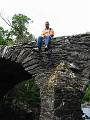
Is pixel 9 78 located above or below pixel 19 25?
below

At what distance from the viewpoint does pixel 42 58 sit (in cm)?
1405

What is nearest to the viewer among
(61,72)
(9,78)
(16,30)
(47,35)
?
(61,72)

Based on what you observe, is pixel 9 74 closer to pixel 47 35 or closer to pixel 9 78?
pixel 9 78

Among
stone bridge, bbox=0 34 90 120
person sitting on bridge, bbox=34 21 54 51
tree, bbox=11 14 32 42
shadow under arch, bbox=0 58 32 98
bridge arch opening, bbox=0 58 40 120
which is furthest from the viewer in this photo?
tree, bbox=11 14 32 42

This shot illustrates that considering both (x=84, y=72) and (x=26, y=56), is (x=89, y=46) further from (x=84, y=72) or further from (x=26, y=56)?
(x=26, y=56)

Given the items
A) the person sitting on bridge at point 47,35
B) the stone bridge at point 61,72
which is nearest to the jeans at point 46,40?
the person sitting on bridge at point 47,35

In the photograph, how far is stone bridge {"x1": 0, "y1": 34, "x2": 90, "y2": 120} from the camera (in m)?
12.8

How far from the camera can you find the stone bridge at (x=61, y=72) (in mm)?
12758

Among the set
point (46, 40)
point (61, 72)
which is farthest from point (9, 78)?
point (61, 72)

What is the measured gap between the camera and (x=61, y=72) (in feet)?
43.1

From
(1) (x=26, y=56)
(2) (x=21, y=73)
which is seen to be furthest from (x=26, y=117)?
(1) (x=26, y=56)

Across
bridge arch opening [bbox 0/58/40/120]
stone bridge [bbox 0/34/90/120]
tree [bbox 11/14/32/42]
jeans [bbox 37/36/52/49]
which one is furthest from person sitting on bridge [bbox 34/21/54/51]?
tree [bbox 11/14/32/42]

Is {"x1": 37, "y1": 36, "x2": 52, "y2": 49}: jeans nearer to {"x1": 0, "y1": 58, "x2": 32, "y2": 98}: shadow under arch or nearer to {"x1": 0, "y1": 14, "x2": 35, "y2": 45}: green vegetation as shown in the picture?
{"x1": 0, "y1": 58, "x2": 32, "y2": 98}: shadow under arch

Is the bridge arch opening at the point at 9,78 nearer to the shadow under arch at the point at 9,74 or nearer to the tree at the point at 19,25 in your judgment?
the shadow under arch at the point at 9,74
